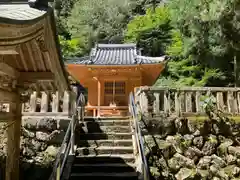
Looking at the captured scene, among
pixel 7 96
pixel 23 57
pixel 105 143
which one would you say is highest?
pixel 23 57

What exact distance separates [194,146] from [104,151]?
2709mm

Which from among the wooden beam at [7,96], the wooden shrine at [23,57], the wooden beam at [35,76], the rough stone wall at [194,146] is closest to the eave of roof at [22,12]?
the wooden shrine at [23,57]

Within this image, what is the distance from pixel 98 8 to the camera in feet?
107

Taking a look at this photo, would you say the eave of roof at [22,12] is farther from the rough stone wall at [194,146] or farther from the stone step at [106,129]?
the stone step at [106,129]

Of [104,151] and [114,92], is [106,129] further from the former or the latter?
[114,92]

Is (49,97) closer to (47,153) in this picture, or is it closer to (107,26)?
(47,153)

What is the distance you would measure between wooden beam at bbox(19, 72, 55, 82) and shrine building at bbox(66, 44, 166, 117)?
7.03 meters

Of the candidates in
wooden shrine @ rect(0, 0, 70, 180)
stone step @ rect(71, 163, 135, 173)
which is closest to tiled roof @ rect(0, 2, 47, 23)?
wooden shrine @ rect(0, 0, 70, 180)

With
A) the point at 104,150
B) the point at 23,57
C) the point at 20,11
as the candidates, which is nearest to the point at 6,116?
the point at 23,57

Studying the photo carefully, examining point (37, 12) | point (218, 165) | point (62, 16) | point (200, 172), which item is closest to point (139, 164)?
point (200, 172)

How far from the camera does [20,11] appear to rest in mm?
3361

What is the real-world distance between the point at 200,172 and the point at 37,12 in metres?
6.68

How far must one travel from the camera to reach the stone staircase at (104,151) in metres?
7.04

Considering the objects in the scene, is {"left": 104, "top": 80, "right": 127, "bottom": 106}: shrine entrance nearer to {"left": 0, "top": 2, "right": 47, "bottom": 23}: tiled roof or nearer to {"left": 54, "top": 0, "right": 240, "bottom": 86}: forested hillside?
{"left": 54, "top": 0, "right": 240, "bottom": 86}: forested hillside
